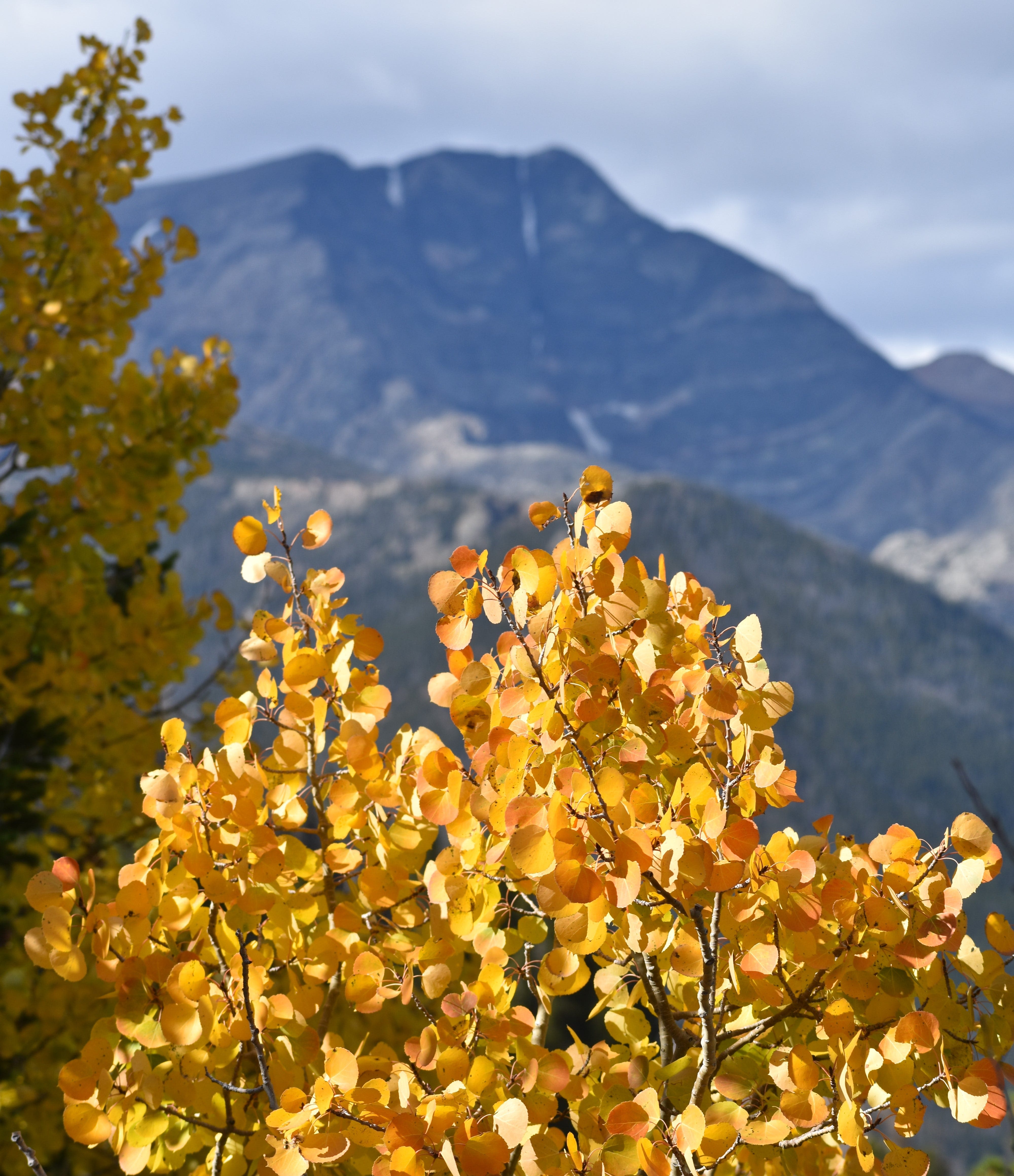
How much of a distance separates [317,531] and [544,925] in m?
1.03

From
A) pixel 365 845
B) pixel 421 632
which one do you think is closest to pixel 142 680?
pixel 365 845

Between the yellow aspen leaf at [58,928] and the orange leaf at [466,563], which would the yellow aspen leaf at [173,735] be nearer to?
the yellow aspen leaf at [58,928]

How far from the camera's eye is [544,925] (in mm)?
2115

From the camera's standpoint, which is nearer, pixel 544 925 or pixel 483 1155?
pixel 483 1155

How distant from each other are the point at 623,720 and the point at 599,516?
0.40m

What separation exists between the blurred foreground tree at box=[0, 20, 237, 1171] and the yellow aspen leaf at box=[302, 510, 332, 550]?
10.4 feet

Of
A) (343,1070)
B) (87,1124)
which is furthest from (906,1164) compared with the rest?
(87,1124)

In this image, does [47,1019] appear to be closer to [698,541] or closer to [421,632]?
[421,632]

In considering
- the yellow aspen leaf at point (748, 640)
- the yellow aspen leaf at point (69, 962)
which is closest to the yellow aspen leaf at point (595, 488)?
the yellow aspen leaf at point (748, 640)

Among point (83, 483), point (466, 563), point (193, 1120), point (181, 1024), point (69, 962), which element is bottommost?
point (193, 1120)

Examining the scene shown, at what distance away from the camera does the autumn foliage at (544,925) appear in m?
1.63

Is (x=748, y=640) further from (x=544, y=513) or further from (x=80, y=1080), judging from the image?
(x=80, y=1080)

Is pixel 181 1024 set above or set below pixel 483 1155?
above

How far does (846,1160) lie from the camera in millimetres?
1713
